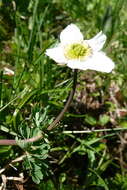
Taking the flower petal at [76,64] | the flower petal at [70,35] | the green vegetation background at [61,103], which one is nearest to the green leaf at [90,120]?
the green vegetation background at [61,103]

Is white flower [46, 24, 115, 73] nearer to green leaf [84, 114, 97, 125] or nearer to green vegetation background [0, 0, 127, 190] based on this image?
green vegetation background [0, 0, 127, 190]

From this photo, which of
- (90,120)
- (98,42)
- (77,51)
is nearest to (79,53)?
(77,51)

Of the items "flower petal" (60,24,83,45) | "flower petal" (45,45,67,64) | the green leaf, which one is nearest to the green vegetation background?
the green leaf

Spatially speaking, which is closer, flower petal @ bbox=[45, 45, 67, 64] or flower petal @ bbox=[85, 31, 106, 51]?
flower petal @ bbox=[45, 45, 67, 64]

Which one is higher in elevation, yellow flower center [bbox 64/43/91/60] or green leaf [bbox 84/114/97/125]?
yellow flower center [bbox 64/43/91/60]

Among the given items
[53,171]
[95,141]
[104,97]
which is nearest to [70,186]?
[53,171]

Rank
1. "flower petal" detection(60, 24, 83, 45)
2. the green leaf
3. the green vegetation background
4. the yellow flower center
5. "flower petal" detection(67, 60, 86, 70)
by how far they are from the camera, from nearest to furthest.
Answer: "flower petal" detection(67, 60, 86, 70)
the yellow flower center
"flower petal" detection(60, 24, 83, 45)
the green vegetation background
the green leaf

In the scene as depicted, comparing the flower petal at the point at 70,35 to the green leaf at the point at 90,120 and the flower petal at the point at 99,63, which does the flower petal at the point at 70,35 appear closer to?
the flower petal at the point at 99,63
